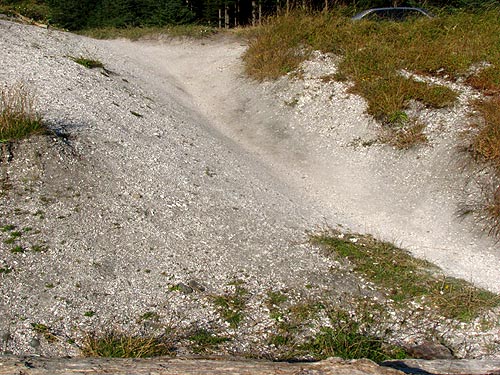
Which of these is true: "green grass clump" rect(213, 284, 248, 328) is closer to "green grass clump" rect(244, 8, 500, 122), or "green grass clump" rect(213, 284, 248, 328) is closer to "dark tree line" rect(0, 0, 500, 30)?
"green grass clump" rect(244, 8, 500, 122)

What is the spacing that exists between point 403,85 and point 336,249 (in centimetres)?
519

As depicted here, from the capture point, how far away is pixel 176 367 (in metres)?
3.55

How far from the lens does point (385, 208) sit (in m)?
8.72

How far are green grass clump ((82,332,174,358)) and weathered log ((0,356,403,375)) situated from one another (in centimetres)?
Result: 89

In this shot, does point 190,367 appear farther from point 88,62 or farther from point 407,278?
point 88,62

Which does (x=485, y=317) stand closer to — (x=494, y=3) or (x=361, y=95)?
(x=361, y=95)

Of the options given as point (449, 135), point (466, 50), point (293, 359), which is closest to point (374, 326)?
point (293, 359)

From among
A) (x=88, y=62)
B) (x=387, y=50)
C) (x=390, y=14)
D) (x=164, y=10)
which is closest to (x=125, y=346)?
(x=88, y=62)

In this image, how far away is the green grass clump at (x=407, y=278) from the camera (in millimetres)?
6035

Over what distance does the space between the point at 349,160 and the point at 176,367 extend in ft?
23.7

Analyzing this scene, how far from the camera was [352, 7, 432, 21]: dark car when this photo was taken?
53.9 ft

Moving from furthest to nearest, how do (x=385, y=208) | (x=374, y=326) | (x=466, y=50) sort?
(x=466, y=50) → (x=385, y=208) → (x=374, y=326)

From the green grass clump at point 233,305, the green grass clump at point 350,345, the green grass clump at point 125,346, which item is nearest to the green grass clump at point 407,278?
the green grass clump at point 350,345

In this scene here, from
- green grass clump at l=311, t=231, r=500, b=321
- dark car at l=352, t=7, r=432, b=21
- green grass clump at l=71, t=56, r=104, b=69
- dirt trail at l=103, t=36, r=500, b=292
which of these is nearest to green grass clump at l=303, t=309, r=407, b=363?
green grass clump at l=311, t=231, r=500, b=321
